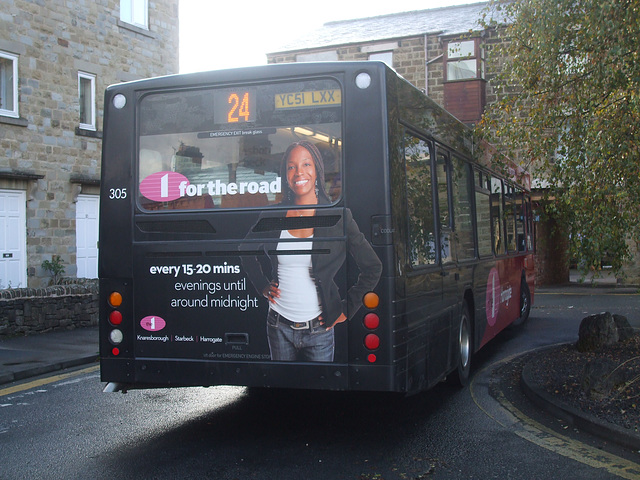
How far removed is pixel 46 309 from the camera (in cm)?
1321

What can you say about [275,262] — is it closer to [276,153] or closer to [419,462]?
[276,153]

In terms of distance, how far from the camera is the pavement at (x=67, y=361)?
6020mm

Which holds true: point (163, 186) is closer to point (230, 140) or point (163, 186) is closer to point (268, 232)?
point (230, 140)

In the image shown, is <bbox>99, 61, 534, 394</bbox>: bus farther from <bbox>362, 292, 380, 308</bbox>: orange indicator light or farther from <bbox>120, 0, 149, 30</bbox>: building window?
<bbox>120, 0, 149, 30</bbox>: building window

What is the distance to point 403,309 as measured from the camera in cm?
562

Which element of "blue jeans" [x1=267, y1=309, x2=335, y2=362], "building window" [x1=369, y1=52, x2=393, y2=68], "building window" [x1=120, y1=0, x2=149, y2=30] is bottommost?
"blue jeans" [x1=267, y1=309, x2=335, y2=362]

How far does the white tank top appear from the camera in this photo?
18.3 ft

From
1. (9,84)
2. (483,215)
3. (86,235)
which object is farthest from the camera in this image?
(86,235)

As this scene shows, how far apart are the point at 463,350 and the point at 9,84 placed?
1347cm

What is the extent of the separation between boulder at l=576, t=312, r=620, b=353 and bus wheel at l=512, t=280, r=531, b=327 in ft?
12.3

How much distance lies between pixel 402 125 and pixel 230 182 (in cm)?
148

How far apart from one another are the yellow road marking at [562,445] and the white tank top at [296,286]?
7.18 ft

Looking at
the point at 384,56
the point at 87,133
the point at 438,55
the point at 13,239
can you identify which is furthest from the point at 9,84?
the point at 438,55

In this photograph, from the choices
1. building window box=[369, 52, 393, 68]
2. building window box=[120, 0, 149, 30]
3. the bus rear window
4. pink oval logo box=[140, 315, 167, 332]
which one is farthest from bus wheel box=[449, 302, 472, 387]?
building window box=[369, 52, 393, 68]
